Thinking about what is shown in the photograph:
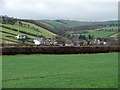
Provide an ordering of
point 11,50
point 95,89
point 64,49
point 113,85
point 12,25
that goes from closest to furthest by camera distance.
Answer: point 95,89 < point 113,85 < point 11,50 < point 64,49 < point 12,25

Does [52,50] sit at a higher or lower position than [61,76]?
higher

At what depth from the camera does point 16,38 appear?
365 ft

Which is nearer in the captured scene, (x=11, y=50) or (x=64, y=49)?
(x=11, y=50)

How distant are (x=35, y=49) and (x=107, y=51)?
19514 mm

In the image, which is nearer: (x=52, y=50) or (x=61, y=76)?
(x=61, y=76)

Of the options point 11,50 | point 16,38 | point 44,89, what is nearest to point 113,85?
point 44,89

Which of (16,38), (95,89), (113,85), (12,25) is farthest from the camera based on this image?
(12,25)

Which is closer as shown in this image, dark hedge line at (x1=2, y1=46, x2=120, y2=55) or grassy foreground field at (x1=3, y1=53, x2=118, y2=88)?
grassy foreground field at (x1=3, y1=53, x2=118, y2=88)

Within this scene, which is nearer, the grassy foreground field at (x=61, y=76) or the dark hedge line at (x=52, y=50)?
the grassy foreground field at (x=61, y=76)

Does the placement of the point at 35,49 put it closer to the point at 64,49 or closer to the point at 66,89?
the point at 64,49

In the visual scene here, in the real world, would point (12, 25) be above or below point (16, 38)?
above

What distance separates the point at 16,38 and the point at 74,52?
210 feet

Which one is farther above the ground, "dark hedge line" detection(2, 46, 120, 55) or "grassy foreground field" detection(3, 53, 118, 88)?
"dark hedge line" detection(2, 46, 120, 55)

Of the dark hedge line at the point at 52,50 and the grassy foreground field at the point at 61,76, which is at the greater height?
the dark hedge line at the point at 52,50
